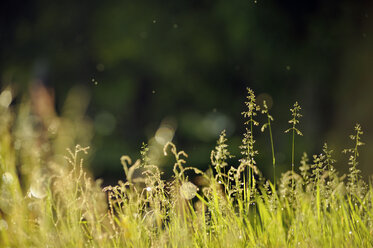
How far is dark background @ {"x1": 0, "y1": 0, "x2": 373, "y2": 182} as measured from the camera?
10.6 metres

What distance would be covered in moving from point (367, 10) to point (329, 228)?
8.53 m

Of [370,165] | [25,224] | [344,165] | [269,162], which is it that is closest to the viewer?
[25,224]

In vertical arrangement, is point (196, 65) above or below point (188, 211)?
above

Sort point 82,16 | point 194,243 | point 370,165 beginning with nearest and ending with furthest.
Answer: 1. point 194,243
2. point 370,165
3. point 82,16

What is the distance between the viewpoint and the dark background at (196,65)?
10.6m

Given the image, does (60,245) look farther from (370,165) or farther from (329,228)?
(370,165)

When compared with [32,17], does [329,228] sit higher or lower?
lower

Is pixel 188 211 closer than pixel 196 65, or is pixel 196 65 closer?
pixel 188 211

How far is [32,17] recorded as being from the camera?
1307 centimetres

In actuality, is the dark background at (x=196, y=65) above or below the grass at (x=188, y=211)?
above

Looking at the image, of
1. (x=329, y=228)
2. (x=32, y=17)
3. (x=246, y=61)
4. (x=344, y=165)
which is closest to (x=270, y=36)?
(x=246, y=61)

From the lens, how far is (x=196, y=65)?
38.6 feet

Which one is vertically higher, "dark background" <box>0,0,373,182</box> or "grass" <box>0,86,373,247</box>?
"dark background" <box>0,0,373,182</box>

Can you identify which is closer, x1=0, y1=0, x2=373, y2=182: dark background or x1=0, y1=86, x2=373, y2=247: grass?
x1=0, y1=86, x2=373, y2=247: grass
